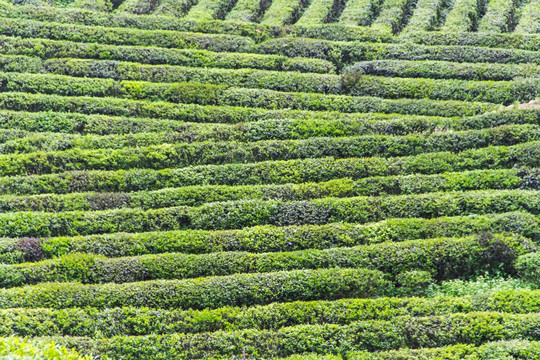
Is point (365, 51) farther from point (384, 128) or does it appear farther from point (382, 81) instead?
point (384, 128)

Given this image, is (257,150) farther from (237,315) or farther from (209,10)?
(209,10)

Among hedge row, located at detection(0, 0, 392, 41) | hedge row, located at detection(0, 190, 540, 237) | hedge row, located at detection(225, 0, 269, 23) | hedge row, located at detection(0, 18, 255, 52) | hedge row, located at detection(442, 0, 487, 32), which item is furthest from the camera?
hedge row, located at detection(225, 0, 269, 23)

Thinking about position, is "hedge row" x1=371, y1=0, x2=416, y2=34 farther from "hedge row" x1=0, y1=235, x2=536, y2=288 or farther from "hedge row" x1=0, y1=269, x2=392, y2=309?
"hedge row" x1=0, y1=269, x2=392, y2=309

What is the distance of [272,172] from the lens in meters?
24.7

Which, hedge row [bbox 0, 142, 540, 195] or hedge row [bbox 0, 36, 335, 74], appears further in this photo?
hedge row [bbox 0, 36, 335, 74]

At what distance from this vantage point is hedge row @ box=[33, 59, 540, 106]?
2953 centimetres

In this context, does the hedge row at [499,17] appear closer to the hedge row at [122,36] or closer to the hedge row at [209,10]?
the hedge row at [122,36]

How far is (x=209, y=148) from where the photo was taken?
2605 centimetres

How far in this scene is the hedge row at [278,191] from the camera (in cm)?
2325

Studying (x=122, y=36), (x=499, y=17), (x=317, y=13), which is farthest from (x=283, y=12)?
(x=499, y=17)

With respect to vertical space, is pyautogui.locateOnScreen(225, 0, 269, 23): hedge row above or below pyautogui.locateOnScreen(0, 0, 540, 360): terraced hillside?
above

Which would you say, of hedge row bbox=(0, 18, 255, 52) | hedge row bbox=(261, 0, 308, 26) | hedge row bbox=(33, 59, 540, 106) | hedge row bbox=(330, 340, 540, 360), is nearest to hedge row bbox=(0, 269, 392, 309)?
hedge row bbox=(330, 340, 540, 360)

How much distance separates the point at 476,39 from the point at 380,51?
547 centimetres

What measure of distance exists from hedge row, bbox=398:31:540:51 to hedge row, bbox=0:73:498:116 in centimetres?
491
